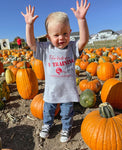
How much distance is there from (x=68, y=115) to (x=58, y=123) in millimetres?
618

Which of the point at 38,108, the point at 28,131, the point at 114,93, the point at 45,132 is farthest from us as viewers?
the point at 114,93

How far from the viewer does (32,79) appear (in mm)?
3930

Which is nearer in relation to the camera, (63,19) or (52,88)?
(63,19)

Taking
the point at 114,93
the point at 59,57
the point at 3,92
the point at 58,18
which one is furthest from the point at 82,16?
the point at 3,92

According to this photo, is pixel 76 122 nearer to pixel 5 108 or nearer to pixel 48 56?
pixel 48 56

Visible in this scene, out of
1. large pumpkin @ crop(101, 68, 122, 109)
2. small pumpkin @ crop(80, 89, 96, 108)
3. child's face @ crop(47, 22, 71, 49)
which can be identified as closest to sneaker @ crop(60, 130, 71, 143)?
small pumpkin @ crop(80, 89, 96, 108)

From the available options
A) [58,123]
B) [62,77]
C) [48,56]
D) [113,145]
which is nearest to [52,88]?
[62,77]

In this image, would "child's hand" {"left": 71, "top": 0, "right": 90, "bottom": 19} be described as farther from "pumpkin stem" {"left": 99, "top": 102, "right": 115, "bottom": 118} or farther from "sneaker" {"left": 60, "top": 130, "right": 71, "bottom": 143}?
"sneaker" {"left": 60, "top": 130, "right": 71, "bottom": 143}

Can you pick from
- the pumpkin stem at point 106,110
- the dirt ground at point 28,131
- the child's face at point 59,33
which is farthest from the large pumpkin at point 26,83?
the pumpkin stem at point 106,110

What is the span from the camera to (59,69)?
2230 millimetres

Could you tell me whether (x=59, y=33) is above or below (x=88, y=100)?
above

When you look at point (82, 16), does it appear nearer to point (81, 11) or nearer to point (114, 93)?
point (81, 11)

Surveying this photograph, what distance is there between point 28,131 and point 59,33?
189cm

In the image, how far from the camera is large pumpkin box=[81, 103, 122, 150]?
1.92 metres
